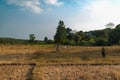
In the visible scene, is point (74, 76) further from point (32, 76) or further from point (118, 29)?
point (118, 29)

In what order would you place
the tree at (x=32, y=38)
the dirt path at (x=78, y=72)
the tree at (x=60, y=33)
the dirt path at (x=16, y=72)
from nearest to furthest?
the dirt path at (x=78, y=72) → the dirt path at (x=16, y=72) → the tree at (x=60, y=33) → the tree at (x=32, y=38)

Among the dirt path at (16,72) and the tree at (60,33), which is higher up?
the tree at (60,33)

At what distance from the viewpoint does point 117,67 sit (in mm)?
24047

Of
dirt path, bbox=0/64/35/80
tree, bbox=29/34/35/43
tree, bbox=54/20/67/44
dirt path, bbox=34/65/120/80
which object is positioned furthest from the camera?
tree, bbox=29/34/35/43

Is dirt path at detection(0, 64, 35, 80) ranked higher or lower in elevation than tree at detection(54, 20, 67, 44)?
lower

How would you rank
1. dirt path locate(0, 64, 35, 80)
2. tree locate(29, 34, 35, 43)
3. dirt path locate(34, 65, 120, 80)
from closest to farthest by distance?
dirt path locate(34, 65, 120, 80), dirt path locate(0, 64, 35, 80), tree locate(29, 34, 35, 43)

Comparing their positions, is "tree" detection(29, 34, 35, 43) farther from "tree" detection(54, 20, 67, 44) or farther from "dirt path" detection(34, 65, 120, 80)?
"dirt path" detection(34, 65, 120, 80)

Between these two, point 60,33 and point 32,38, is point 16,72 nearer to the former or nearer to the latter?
point 60,33

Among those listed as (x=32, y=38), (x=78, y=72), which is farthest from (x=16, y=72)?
(x=32, y=38)

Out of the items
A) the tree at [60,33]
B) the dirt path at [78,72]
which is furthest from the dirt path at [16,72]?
the tree at [60,33]

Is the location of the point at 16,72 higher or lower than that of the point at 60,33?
lower

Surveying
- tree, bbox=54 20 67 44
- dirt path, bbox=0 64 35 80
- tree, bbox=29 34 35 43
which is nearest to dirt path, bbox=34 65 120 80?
dirt path, bbox=0 64 35 80

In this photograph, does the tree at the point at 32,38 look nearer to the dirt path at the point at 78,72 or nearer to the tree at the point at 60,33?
the tree at the point at 60,33

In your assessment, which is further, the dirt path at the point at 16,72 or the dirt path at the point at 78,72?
the dirt path at the point at 16,72
